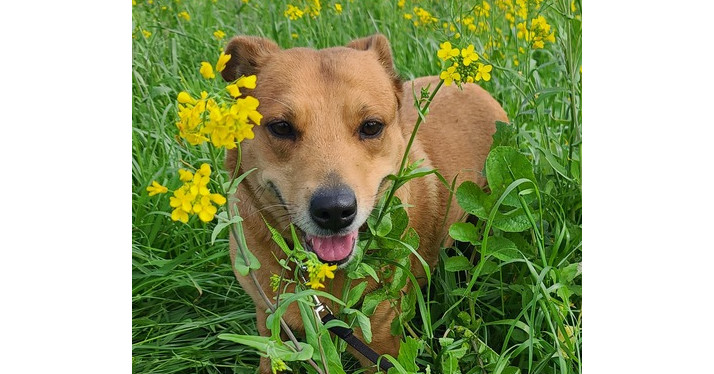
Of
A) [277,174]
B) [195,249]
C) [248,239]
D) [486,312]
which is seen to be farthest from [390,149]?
[195,249]

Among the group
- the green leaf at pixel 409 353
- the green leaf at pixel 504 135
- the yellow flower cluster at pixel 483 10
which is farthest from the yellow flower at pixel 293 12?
the green leaf at pixel 409 353

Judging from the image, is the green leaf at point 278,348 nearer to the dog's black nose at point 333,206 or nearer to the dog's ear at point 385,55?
the dog's black nose at point 333,206

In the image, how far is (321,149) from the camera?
6.91 feet

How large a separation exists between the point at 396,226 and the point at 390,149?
10.1 inches

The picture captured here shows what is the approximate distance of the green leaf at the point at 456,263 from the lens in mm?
2531

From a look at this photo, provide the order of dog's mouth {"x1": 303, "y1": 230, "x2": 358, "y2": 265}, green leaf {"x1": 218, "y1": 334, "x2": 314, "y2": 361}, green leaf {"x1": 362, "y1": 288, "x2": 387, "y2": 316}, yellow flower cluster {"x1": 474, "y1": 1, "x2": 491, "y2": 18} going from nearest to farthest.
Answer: green leaf {"x1": 218, "y1": 334, "x2": 314, "y2": 361} → dog's mouth {"x1": 303, "y1": 230, "x2": 358, "y2": 265} → green leaf {"x1": 362, "y1": 288, "x2": 387, "y2": 316} → yellow flower cluster {"x1": 474, "y1": 1, "x2": 491, "y2": 18}

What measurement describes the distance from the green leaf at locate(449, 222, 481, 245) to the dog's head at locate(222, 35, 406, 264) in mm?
296

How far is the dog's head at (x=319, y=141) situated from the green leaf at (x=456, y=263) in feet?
1.37

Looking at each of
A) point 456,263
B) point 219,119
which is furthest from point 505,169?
point 219,119

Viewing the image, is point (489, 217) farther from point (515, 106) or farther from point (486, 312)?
point (515, 106)

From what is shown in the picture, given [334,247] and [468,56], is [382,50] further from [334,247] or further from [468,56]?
[334,247]

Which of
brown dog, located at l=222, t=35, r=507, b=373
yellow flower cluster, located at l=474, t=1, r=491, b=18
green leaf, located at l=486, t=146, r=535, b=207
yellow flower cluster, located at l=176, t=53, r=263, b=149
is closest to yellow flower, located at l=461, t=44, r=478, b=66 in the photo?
brown dog, located at l=222, t=35, r=507, b=373

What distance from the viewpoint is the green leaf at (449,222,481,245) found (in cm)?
242

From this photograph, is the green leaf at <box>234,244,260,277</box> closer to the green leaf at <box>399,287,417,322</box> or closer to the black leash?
the black leash
